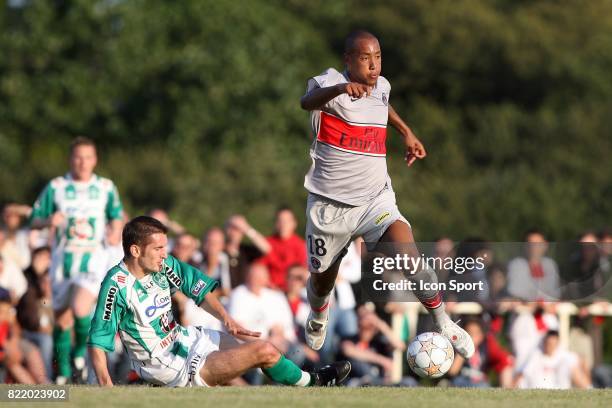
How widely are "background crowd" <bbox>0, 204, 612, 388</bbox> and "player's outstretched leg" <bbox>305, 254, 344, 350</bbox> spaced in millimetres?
2531

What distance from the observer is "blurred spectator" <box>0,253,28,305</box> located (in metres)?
14.7

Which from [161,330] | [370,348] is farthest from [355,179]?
[370,348]

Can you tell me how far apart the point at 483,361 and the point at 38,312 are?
16.3 feet

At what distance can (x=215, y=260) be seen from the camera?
14617 mm

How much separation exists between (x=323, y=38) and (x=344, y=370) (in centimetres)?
4020

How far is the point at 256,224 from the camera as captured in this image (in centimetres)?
2838

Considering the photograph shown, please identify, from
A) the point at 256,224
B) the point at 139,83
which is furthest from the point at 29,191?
the point at 256,224

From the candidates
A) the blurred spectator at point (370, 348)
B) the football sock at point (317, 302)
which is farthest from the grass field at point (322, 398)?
the blurred spectator at point (370, 348)

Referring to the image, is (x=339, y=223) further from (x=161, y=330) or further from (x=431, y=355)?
(x=161, y=330)

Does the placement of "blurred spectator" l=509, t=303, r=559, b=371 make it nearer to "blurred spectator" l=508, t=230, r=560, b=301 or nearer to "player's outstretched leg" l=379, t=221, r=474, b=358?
"blurred spectator" l=508, t=230, r=560, b=301

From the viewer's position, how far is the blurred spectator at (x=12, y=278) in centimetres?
1467

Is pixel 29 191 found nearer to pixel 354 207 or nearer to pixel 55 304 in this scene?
pixel 55 304

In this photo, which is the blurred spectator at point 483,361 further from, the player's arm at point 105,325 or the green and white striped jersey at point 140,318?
the player's arm at point 105,325

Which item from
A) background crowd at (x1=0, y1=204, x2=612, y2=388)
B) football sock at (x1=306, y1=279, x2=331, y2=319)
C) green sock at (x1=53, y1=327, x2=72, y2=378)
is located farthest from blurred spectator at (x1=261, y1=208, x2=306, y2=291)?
football sock at (x1=306, y1=279, x2=331, y2=319)
